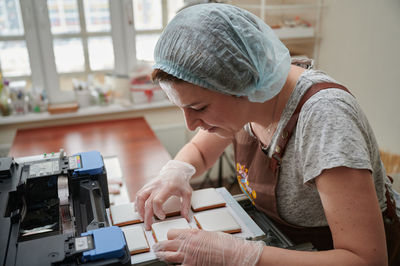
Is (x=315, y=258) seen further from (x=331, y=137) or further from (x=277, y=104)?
(x=277, y=104)

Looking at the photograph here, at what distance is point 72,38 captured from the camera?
94.8 inches

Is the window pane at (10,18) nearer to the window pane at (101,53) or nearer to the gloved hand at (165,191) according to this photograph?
the window pane at (101,53)

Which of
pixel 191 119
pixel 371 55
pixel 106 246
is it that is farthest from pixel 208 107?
pixel 371 55

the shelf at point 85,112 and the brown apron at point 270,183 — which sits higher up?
the brown apron at point 270,183

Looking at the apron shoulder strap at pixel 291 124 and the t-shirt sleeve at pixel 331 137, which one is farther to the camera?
the apron shoulder strap at pixel 291 124

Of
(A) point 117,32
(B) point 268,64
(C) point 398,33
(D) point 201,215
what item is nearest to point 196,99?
(B) point 268,64

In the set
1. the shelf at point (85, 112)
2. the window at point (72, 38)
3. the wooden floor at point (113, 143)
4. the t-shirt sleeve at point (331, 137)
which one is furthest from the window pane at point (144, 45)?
the t-shirt sleeve at point (331, 137)

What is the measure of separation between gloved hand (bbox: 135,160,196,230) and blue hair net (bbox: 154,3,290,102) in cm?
34

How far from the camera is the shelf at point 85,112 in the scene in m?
2.25

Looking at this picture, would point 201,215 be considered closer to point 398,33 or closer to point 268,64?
point 268,64

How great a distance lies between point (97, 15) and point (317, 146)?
6.97ft

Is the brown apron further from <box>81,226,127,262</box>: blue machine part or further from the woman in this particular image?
<box>81,226,127,262</box>: blue machine part

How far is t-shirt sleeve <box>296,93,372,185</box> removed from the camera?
2.39 ft

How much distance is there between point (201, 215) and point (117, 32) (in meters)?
1.94
